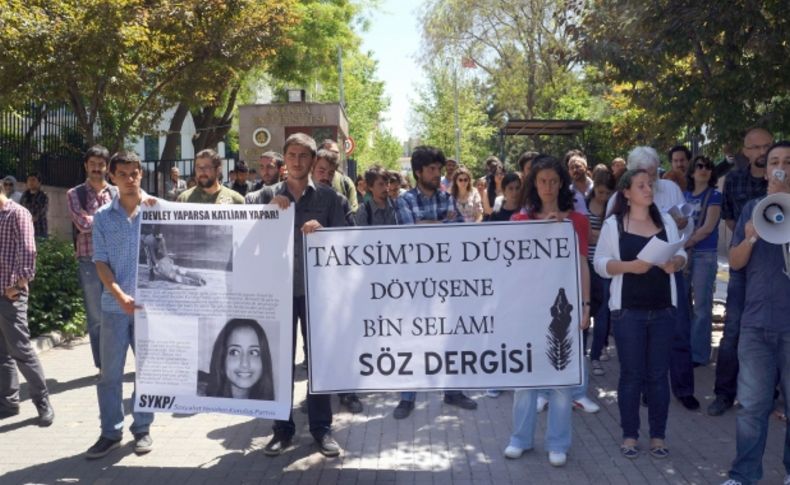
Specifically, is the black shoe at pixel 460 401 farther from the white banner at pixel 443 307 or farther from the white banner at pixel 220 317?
the white banner at pixel 220 317

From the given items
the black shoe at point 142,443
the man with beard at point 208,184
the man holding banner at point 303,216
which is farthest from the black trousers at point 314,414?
the man with beard at point 208,184

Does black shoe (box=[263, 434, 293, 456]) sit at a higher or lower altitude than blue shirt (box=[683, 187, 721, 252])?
lower

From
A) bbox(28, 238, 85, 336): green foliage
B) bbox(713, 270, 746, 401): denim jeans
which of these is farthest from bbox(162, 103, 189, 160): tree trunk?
bbox(713, 270, 746, 401): denim jeans

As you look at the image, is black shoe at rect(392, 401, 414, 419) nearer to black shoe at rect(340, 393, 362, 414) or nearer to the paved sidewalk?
the paved sidewalk

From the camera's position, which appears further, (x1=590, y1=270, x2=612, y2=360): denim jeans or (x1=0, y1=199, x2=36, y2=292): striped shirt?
(x1=590, y1=270, x2=612, y2=360): denim jeans

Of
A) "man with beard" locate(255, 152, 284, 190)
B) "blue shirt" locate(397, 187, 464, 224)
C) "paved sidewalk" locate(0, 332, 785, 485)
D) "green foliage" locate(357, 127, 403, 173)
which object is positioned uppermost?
"green foliage" locate(357, 127, 403, 173)

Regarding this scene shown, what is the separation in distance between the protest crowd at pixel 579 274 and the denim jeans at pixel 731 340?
0.01 m

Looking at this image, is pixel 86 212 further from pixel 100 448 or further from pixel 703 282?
pixel 703 282

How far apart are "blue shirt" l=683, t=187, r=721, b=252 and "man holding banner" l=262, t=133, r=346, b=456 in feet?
11.6

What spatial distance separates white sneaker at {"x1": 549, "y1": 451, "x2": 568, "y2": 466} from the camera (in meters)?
5.62

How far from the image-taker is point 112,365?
19.2 ft

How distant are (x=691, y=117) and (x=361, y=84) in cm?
4343

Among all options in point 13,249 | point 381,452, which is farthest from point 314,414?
point 13,249

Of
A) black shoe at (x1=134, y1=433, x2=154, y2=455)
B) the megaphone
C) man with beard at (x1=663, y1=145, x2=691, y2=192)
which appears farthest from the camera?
man with beard at (x1=663, y1=145, x2=691, y2=192)
